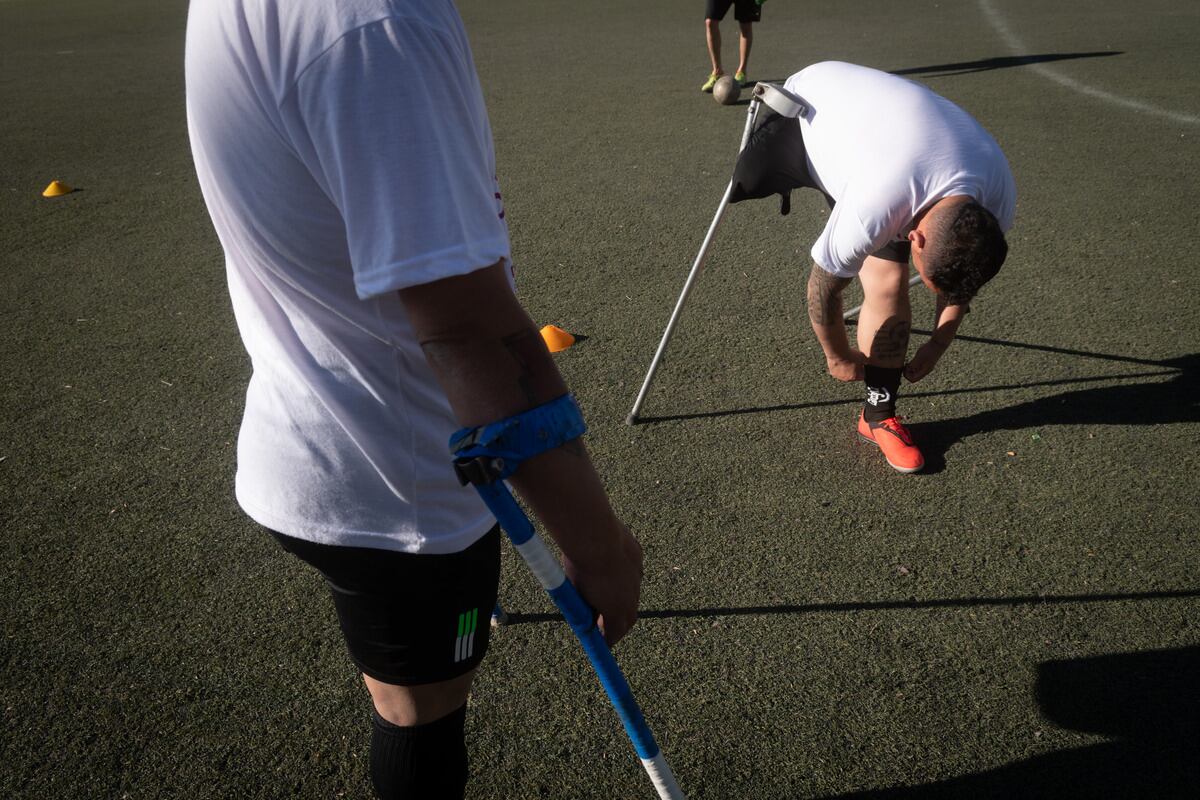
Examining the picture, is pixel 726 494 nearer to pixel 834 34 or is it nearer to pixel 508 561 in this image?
pixel 508 561

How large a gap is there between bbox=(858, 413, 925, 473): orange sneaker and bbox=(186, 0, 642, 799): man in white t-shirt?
7.07ft

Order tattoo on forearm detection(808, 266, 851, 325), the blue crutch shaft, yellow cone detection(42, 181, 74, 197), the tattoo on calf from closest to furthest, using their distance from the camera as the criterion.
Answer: the blue crutch shaft
tattoo on forearm detection(808, 266, 851, 325)
the tattoo on calf
yellow cone detection(42, 181, 74, 197)

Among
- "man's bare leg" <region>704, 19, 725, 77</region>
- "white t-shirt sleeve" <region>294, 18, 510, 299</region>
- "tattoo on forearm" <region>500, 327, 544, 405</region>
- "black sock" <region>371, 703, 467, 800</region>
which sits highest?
"white t-shirt sleeve" <region>294, 18, 510, 299</region>

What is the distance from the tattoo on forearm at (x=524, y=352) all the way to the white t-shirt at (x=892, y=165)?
83.4 inches

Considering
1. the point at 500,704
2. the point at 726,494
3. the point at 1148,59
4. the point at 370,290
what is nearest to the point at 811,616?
the point at 726,494

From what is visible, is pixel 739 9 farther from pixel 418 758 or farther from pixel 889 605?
pixel 418 758

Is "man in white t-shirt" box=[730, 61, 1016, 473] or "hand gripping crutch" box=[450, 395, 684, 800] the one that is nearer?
"hand gripping crutch" box=[450, 395, 684, 800]

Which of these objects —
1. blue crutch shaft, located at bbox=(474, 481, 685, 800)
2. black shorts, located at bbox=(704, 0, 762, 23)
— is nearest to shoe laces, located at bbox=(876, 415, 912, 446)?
blue crutch shaft, located at bbox=(474, 481, 685, 800)

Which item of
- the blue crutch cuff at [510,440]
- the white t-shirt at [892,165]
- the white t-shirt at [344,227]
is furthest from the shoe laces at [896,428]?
the blue crutch cuff at [510,440]

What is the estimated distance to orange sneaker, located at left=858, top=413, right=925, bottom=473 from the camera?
3217 millimetres

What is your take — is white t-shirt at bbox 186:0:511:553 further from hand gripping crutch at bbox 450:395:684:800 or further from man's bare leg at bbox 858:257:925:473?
man's bare leg at bbox 858:257:925:473

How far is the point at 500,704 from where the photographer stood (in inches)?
93.2

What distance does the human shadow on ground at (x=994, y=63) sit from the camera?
9086mm

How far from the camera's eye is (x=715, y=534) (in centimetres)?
295
